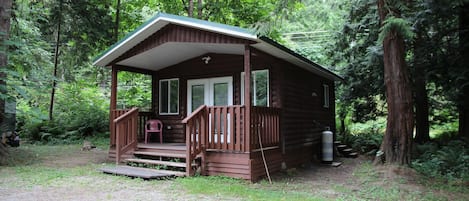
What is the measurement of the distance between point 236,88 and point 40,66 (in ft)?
24.5

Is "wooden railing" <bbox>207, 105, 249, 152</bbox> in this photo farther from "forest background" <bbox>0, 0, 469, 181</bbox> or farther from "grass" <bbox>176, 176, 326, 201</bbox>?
"forest background" <bbox>0, 0, 469, 181</bbox>

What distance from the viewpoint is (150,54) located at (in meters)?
8.75

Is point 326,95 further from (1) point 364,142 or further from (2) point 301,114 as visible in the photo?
(2) point 301,114

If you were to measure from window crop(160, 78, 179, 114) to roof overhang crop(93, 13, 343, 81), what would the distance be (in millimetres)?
518

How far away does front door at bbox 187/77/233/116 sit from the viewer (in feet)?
30.1

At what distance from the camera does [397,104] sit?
795 cm

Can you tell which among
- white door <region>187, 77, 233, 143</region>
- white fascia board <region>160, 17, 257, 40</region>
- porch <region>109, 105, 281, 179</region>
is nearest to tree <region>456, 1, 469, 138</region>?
porch <region>109, 105, 281, 179</region>

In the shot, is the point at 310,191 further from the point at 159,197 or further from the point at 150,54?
the point at 150,54

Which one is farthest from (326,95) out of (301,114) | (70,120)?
(70,120)

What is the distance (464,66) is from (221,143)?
678 cm

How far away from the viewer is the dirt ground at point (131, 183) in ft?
17.5

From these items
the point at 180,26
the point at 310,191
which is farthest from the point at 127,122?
the point at 310,191

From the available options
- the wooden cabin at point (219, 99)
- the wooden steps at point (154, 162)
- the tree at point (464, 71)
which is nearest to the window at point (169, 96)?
the wooden cabin at point (219, 99)

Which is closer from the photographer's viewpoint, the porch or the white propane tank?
the porch
